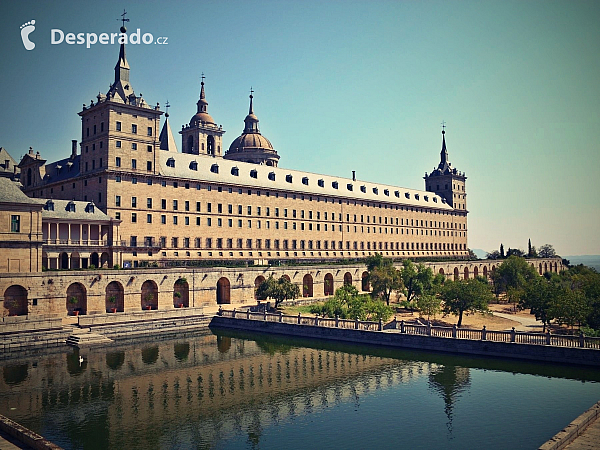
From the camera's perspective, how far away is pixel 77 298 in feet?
169

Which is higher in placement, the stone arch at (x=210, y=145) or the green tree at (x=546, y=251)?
the stone arch at (x=210, y=145)

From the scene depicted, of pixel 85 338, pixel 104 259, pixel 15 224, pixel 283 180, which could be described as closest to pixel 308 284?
pixel 283 180

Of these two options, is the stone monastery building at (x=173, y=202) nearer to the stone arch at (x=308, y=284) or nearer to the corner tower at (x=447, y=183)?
the stone arch at (x=308, y=284)

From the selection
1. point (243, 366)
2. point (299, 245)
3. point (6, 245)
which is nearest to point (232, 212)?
point (299, 245)

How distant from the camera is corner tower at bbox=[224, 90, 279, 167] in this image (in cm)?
10788

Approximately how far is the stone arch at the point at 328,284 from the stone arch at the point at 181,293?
2242 cm

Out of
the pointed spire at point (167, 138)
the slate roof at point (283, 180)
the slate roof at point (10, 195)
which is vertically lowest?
the slate roof at point (10, 195)

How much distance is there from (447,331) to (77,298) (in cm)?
3337

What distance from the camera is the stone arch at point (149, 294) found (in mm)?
57438

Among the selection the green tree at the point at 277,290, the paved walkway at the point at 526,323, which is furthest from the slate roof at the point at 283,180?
the paved walkway at the point at 526,323

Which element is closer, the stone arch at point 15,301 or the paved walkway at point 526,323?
the stone arch at point 15,301

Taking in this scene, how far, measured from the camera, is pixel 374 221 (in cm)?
10450

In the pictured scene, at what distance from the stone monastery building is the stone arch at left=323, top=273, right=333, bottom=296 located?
9500 mm

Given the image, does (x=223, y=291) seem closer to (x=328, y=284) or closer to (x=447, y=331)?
(x=328, y=284)
